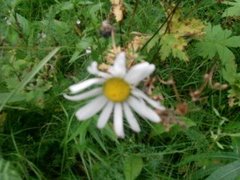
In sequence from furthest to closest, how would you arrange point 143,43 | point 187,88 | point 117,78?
point 187,88 < point 143,43 < point 117,78

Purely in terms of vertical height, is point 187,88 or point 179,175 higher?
point 187,88

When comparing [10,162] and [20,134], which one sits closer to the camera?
[10,162]

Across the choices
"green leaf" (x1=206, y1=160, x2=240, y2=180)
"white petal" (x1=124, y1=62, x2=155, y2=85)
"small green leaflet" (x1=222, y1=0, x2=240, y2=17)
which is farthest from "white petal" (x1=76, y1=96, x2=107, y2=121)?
"small green leaflet" (x1=222, y1=0, x2=240, y2=17)

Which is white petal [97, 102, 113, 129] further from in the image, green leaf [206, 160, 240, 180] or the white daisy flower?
green leaf [206, 160, 240, 180]

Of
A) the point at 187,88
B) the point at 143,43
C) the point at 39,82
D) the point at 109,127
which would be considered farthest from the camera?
the point at 187,88

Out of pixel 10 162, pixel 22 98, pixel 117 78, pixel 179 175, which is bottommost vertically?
pixel 179 175

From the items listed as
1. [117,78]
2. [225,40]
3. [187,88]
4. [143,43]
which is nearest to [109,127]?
[117,78]

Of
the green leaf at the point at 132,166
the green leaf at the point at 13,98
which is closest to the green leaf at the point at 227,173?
the green leaf at the point at 132,166

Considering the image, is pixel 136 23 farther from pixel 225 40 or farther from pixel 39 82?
pixel 39 82
